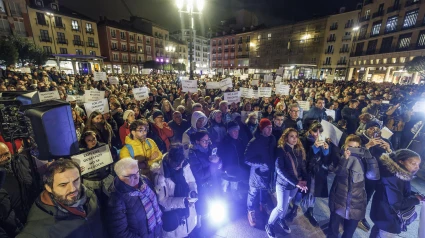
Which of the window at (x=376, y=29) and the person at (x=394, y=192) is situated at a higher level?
the window at (x=376, y=29)

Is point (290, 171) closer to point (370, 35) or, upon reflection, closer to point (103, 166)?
point (103, 166)

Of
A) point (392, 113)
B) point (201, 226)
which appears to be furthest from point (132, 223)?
point (392, 113)

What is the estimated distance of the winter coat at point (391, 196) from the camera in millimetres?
2508

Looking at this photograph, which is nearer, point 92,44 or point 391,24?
point 391,24

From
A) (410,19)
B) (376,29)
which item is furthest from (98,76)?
(376,29)

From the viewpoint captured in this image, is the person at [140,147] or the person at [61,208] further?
the person at [140,147]

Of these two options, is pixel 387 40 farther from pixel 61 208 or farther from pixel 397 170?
pixel 61 208

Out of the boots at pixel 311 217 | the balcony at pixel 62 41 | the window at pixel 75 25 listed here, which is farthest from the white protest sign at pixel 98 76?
the window at pixel 75 25

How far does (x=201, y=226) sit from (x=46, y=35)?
46.2 meters

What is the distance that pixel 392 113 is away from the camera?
607 centimetres

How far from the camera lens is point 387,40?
35469 millimetres

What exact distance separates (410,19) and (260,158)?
152 feet

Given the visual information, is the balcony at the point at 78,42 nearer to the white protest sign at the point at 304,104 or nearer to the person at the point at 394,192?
the white protest sign at the point at 304,104

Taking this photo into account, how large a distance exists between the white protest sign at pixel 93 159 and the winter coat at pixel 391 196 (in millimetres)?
3866
